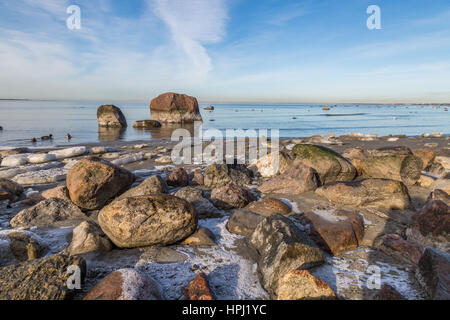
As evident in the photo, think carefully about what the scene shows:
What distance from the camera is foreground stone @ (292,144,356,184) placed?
5762mm

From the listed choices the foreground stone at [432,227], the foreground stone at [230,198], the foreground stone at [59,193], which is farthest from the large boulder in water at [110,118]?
the foreground stone at [432,227]

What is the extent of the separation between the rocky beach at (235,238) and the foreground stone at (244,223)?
17 millimetres

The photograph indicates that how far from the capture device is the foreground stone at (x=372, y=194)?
4508 millimetres

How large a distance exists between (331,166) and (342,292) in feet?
12.0

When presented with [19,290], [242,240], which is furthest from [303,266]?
[19,290]

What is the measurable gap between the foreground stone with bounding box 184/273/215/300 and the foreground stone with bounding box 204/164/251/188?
3533 mm

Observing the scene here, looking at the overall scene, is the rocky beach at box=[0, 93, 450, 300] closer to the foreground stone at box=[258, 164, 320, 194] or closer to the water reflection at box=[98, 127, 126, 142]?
the foreground stone at box=[258, 164, 320, 194]

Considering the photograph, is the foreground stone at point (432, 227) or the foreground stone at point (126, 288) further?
the foreground stone at point (432, 227)

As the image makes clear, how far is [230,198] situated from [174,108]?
28.9 metres

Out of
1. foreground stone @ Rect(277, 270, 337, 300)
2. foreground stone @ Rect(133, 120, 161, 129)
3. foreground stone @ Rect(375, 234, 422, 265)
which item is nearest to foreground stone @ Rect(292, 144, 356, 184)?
foreground stone @ Rect(375, 234, 422, 265)

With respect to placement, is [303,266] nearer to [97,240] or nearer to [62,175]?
[97,240]

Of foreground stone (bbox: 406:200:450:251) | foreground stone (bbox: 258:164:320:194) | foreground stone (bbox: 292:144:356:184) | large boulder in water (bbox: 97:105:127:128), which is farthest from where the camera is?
large boulder in water (bbox: 97:105:127:128)

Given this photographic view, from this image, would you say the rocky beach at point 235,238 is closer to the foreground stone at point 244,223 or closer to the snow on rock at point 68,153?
the foreground stone at point 244,223
